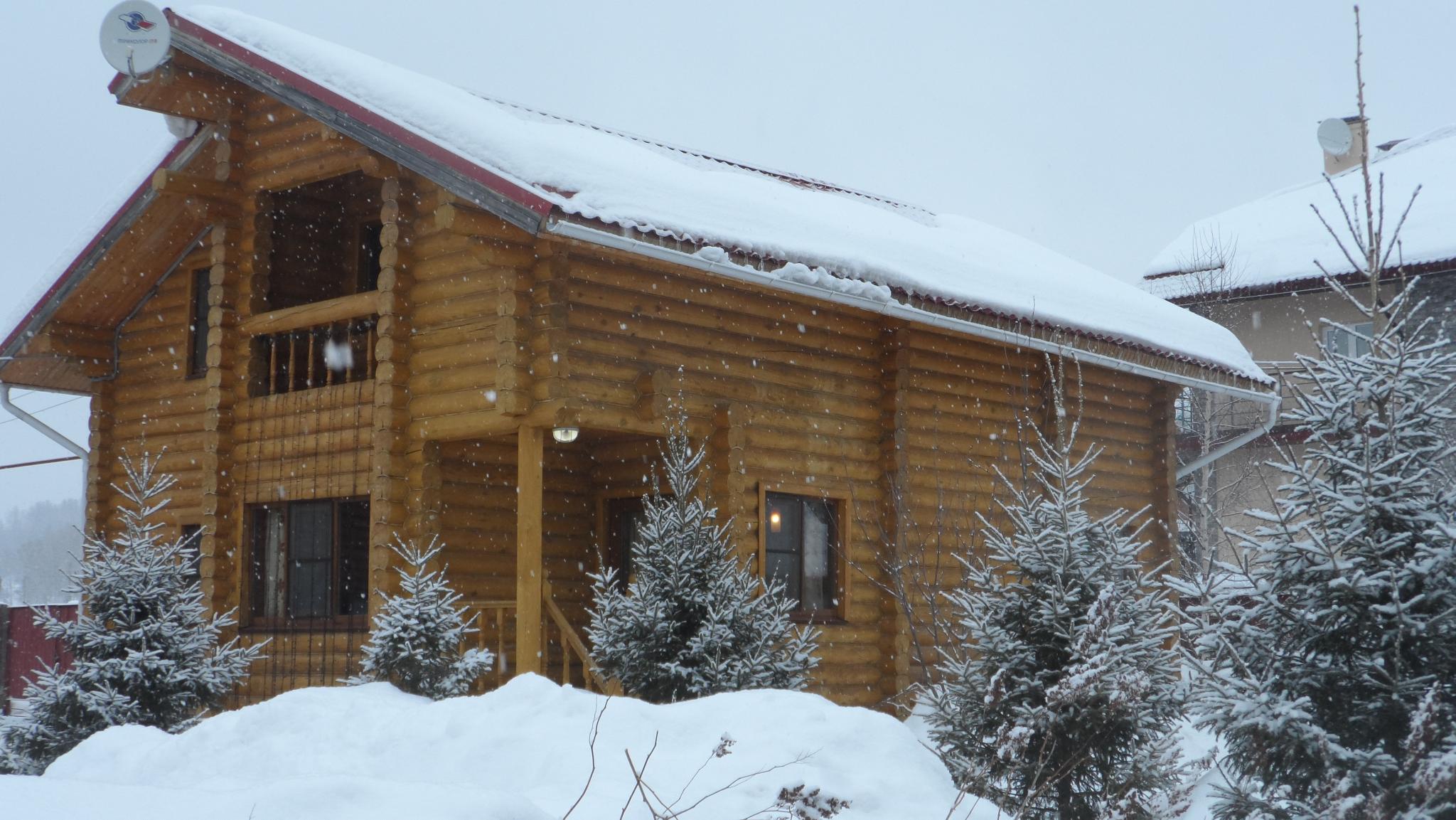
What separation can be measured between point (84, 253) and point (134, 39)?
2608 mm

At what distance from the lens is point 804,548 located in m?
12.4

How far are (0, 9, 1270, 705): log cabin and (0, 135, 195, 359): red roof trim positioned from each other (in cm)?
3

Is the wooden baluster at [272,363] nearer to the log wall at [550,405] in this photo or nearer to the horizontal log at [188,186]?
the log wall at [550,405]

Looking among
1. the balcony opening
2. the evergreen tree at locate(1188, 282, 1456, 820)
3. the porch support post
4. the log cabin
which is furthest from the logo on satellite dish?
the evergreen tree at locate(1188, 282, 1456, 820)

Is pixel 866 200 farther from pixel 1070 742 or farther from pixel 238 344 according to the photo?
pixel 1070 742

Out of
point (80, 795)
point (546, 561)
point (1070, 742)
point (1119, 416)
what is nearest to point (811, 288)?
point (546, 561)

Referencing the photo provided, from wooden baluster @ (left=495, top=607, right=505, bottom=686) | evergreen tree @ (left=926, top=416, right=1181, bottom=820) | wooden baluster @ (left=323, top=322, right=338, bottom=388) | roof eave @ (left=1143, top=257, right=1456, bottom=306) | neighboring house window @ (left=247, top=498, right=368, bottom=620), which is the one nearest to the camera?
evergreen tree @ (left=926, top=416, right=1181, bottom=820)

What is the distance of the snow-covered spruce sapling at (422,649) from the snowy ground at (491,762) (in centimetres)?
56

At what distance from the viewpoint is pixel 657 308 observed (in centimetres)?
1117

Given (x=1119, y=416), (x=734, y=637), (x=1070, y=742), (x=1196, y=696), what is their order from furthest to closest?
1. (x=1119, y=416)
2. (x=734, y=637)
3. (x=1070, y=742)
4. (x=1196, y=696)

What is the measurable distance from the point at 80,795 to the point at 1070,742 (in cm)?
467

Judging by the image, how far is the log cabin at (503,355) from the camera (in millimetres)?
10461

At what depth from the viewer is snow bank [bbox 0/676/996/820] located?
14.3 ft

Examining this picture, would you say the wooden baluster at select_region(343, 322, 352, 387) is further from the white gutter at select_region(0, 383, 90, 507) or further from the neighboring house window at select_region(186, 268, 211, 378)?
the white gutter at select_region(0, 383, 90, 507)
